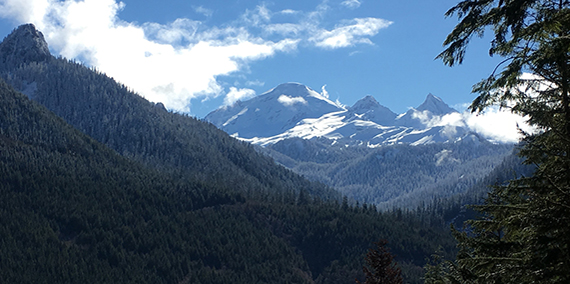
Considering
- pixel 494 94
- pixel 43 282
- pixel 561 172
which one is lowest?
pixel 43 282

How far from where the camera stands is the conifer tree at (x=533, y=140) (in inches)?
596

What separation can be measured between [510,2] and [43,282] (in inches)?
8336

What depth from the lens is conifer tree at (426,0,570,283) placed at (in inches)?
596

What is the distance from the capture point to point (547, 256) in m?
14.9

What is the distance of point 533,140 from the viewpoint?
18.4 meters

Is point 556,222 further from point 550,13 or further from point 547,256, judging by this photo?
point 550,13

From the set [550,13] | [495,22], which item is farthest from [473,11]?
[550,13]

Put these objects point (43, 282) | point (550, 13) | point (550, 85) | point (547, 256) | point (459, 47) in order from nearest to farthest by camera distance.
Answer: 1. point (547, 256)
2. point (550, 13)
3. point (550, 85)
4. point (459, 47)
5. point (43, 282)

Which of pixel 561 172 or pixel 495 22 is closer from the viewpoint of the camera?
pixel 561 172

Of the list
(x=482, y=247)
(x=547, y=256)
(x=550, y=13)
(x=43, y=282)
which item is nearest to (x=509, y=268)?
(x=547, y=256)

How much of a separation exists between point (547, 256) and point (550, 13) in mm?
7492

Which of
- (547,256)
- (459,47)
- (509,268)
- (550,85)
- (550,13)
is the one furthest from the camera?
(459,47)

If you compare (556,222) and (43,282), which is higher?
(556,222)

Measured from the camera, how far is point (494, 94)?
62.6 feet
